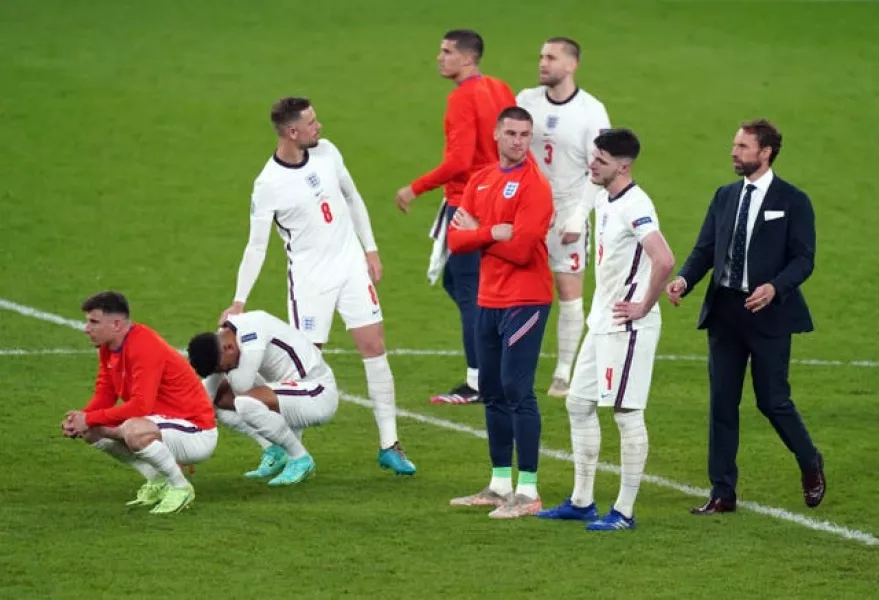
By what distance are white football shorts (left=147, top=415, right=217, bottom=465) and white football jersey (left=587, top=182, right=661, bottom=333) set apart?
7.53 ft

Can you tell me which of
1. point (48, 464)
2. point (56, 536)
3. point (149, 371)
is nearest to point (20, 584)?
point (56, 536)

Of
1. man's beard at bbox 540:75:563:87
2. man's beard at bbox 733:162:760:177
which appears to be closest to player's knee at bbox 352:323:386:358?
man's beard at bbox 733:162:760:177

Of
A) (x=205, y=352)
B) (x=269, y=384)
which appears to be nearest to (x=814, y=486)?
(x=269, y=384)

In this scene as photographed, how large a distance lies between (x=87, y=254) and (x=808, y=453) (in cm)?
1059

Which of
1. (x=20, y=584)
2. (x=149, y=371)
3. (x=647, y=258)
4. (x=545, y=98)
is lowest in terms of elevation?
(x=20, y=584)

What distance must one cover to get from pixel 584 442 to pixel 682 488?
1.29 meters

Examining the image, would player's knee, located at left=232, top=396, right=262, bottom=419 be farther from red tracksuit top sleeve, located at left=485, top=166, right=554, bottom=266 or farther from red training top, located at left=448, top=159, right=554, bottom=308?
red tracksuit top sleeve, located at left=485, top=166, right=554, bottom=266

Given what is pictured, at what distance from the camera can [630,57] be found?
2634 centimetres

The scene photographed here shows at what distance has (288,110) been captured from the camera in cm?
1170

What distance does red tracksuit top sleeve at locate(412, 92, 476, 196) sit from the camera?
13.4m

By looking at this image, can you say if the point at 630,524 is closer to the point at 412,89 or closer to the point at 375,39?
the point at 412,89

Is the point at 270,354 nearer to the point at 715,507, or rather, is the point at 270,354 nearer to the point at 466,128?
the point at 466,128

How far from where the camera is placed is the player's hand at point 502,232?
10.5 metres

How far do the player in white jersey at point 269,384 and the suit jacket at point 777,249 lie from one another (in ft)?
7.78
